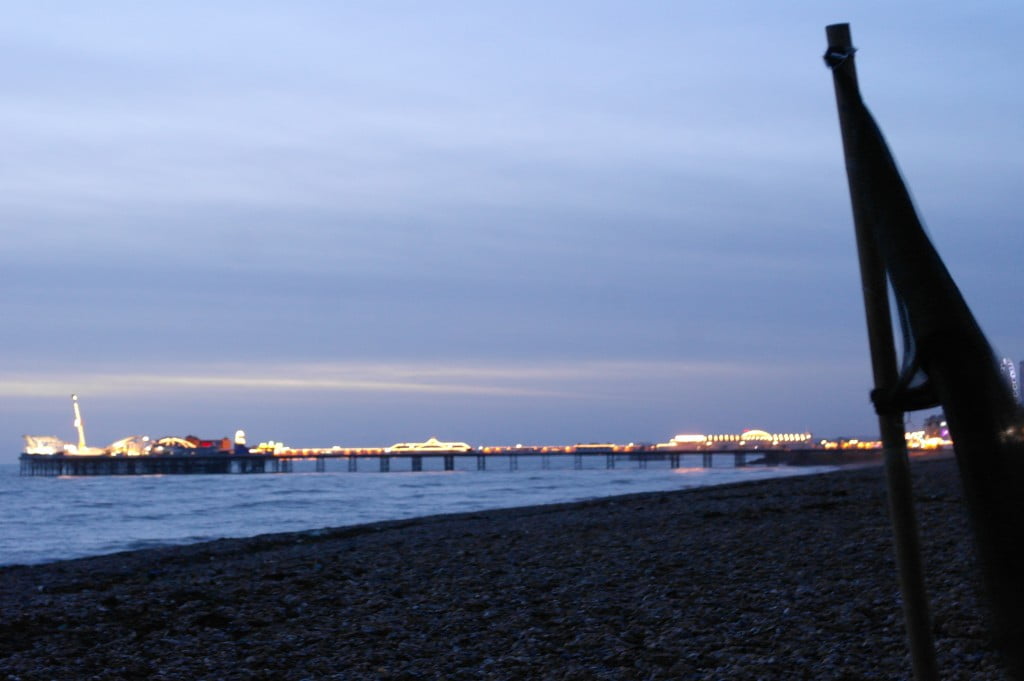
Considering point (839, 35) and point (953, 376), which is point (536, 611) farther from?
point (953, 376)

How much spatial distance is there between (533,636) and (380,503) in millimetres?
33425

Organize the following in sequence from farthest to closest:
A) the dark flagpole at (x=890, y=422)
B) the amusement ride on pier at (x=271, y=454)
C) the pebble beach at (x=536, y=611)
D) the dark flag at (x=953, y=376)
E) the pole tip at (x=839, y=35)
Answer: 1. the amusement ride on pier at (x=271, y=454)
2. the pebble beach at (x=536, y=611)
3. the pole tip at (x=839, y=35)
4. the dark flagpole at (x=890, y=422)
5. the dark flag at (x=953, y=376)

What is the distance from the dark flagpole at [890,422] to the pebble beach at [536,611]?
1899mm

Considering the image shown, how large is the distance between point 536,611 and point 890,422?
6316mm

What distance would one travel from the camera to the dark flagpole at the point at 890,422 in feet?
7.64

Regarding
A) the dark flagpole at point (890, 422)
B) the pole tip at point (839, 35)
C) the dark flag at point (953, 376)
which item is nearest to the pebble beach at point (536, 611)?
the dark flagpole at point (890, 422)

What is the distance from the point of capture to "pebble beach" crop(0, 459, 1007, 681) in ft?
21.7

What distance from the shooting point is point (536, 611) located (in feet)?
27.3

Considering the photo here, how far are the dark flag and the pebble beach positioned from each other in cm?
240

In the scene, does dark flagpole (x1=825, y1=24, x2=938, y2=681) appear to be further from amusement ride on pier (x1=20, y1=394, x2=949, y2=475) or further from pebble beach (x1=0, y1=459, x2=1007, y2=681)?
amusement ride on pier (x1=20, y1=394, x2=949, y2=475)

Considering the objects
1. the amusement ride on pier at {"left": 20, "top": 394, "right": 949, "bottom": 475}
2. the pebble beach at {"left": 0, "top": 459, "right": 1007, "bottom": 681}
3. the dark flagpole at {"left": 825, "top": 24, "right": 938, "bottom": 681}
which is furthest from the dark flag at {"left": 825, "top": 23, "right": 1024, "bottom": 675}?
the amusement ride on pier at {"left": 20, "top": 394, "right": 949, "bottom": 475}

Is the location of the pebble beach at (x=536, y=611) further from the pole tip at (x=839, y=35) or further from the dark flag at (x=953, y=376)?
the pole tip at (x=839, y=35)

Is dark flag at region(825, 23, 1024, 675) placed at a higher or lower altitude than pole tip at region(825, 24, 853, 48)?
lower

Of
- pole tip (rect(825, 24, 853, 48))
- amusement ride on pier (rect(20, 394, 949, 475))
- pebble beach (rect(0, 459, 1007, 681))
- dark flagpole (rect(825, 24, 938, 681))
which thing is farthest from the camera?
amusement ride on pier (rect(20, 394, 949, 475))
